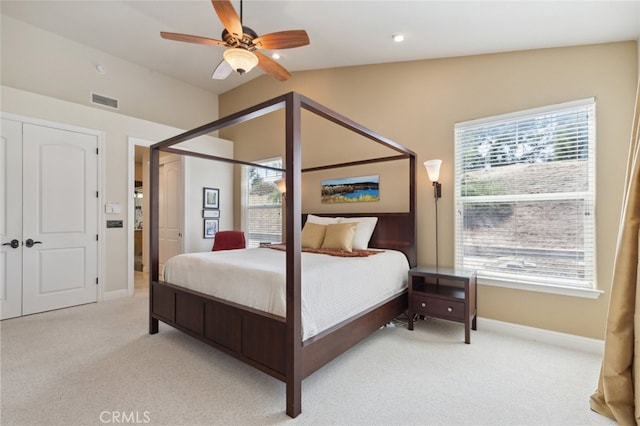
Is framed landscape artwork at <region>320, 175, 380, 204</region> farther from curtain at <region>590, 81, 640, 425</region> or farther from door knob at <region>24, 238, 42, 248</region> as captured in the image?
door knob at <region>24, 238, 42, 248</region>

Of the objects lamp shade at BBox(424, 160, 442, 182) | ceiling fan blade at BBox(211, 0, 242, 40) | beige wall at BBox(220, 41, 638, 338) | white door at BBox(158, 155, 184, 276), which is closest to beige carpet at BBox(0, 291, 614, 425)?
beige wall at BBox(220, 41, 638, 338)

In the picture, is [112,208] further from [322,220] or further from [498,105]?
[498,105]

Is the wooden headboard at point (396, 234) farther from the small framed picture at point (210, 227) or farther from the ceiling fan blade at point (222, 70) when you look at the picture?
the small framed picture at point (210, 227)

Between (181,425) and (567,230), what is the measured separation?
338cm

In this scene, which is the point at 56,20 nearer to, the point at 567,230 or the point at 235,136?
the point at 235,136

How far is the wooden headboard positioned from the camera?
3447 millimetres

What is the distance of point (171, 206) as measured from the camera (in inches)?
211

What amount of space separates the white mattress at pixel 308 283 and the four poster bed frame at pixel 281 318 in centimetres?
6

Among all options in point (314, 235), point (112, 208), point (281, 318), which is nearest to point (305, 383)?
point (281, 318)

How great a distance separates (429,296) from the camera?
293cm

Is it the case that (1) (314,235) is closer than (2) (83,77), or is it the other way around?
(1) (314,235)

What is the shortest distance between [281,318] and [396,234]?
7.00 ft

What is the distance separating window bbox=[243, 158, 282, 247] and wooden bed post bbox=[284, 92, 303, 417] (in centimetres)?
321

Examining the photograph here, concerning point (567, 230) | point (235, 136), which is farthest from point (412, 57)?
point (235, 136)
